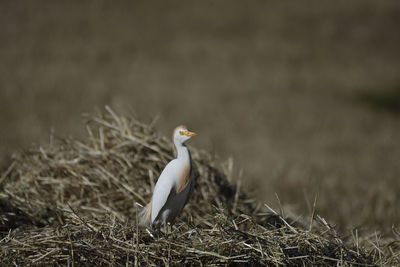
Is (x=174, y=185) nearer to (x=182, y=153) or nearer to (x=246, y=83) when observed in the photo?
(x=182, y=153)

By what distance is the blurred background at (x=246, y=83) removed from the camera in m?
5.32

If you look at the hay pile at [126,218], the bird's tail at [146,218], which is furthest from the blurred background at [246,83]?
the bird's tail at [146,218]

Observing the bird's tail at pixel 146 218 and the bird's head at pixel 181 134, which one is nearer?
the bird's head at pixel 181 134

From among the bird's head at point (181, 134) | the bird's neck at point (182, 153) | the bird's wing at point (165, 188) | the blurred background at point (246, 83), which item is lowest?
the blurred background at point (246, 83)

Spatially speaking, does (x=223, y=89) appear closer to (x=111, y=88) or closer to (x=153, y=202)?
(x=111, y=88)

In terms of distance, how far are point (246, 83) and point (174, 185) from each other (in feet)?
28.3

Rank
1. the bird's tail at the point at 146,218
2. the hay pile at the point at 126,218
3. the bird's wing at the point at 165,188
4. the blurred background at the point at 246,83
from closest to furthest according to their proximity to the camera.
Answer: the hay pile at the point at 126,218
the bird's wing at the point at 165,188
the bird's tail at the point at 146,218
the blurred background at the point at 246,83

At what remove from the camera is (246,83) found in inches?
404

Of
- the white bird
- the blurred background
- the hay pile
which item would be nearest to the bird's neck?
the white bird

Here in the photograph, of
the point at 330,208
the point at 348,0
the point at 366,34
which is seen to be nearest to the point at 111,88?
the point at 330,208

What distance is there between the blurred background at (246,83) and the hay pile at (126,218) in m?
0.41

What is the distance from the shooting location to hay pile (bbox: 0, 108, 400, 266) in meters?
1.76

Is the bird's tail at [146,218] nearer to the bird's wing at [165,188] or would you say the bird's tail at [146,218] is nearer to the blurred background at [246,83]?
the bird's wing at [165,188]

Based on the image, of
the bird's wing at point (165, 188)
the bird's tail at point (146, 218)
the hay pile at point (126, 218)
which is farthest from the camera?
the bird's tail at point (146, 218)
